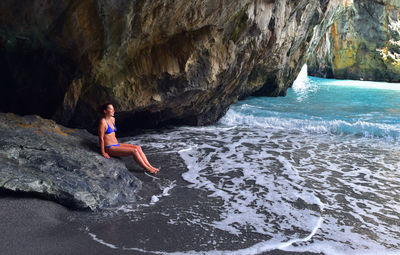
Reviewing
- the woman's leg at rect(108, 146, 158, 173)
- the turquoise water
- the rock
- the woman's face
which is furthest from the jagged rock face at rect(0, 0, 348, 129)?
the turquoise water

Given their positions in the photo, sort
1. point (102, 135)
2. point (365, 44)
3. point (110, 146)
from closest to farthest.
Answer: point (102, 135)
point (110, 146)
point (365, 44)

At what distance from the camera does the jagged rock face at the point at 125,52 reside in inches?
209

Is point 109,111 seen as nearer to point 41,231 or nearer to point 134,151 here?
point 134,151

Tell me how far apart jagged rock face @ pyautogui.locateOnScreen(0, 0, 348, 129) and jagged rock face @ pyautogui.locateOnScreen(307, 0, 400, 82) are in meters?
30.6

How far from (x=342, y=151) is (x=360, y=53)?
33393 mm

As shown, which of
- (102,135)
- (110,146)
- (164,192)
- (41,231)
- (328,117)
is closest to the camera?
(41,231)

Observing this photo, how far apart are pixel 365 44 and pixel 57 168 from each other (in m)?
38.8

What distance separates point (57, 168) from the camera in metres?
4.30

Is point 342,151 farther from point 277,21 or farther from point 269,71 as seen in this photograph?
point 269,71

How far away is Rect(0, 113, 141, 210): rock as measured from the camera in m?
3.89

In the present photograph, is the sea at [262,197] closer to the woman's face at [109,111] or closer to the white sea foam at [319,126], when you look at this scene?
the white sea foam at [319,126]

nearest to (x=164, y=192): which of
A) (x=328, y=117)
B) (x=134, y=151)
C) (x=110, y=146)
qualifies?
(x=134, y=151)

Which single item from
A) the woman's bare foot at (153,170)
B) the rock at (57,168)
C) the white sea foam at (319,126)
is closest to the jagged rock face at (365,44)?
the white sea foam at (319,126)

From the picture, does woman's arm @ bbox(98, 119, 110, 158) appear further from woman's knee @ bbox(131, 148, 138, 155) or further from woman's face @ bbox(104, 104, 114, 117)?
woman's knee @ bbox(131, 148, 138, 155)
